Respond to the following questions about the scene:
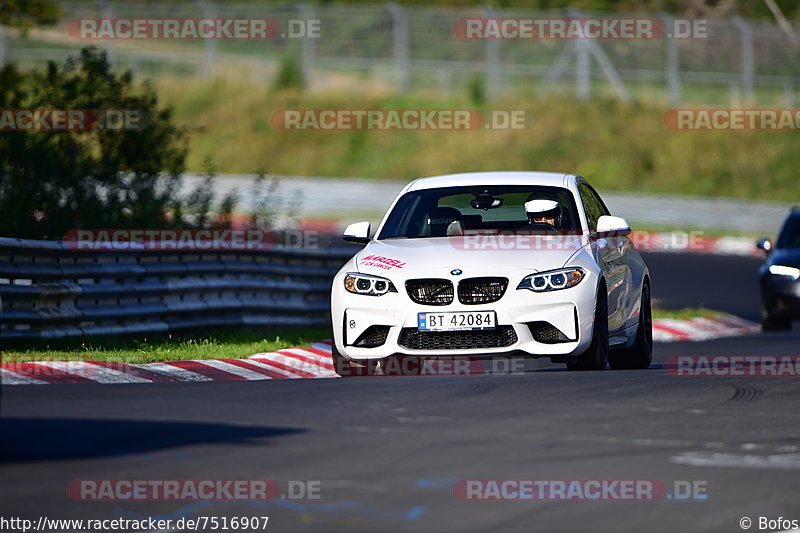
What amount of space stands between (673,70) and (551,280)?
33674 mm

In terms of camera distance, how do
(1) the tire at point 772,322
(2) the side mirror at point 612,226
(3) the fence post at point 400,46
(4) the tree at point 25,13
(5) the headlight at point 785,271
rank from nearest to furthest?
(2) the side mirror at point 612,226 → (5) the headlight at point 785,271 → (1) the tire at point 772,322 → (4) the tree at point 25,13 → (3) the fence post at point 400,46

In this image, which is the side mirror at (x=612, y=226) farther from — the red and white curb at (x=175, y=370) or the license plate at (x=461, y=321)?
the red and white curb at (x=175, y=370)

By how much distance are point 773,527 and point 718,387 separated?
4437 mm

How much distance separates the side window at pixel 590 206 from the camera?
1220 cm

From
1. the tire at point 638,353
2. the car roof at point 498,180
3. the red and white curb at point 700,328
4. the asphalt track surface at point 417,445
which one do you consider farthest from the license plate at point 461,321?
the red and white curb at point 700,328

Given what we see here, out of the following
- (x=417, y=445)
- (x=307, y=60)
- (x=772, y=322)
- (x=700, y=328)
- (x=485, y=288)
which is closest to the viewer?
(x=417, y=445)

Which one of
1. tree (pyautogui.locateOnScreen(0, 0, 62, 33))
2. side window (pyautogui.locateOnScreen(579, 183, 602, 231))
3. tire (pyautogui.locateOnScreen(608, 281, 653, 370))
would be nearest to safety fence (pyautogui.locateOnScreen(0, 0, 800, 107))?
tree (pyautogui.locateOnScreen(0, 0, 62, 33))

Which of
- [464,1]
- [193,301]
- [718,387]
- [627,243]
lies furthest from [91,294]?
[464,1]

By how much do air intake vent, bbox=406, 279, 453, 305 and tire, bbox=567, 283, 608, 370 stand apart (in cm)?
107

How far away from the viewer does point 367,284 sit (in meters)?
11.1

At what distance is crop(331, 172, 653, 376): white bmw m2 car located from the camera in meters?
10.8

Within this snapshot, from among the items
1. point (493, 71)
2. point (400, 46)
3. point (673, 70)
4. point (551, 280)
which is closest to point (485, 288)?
point (551, 280)

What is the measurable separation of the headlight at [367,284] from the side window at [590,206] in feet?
6.29

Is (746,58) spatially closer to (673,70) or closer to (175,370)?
(673,70)
